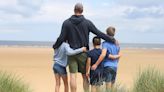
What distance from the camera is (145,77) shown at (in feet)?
28.3

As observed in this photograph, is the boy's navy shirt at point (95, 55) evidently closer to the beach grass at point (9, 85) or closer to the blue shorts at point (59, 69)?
the blue shorts at point (59, 69)

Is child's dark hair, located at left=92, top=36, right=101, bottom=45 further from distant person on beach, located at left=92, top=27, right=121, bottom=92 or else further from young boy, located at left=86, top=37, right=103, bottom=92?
distant person on beach, located at left=92, top=27, right=121, bottom=92

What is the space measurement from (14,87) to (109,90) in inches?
61.5

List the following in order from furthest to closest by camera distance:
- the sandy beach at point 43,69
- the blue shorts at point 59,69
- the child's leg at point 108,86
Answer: the sandy beach at point 43,69, the blue shorts at point 59,69, the child's leg at point 108,86

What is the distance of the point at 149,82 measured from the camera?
830 centimetres

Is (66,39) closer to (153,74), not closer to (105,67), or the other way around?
(105,67)

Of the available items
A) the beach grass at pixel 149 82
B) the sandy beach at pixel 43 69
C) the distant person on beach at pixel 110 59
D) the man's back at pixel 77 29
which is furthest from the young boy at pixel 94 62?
the sandy beach at pixel 43 69

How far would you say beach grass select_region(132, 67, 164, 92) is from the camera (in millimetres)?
7960

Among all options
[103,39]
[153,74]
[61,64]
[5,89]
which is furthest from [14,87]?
[153,74]

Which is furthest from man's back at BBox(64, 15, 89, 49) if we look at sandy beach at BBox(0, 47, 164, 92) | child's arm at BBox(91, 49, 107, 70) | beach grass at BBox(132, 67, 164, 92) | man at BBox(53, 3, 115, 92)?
sandy beach at BBox(0, 47, 164, 92)

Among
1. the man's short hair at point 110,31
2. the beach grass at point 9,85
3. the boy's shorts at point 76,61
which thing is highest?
the man's short hair at point 110,31

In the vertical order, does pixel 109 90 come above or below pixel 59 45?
below

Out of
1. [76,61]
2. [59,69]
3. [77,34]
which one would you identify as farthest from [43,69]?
[77,34]

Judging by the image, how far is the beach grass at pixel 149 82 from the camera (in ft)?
26.1
